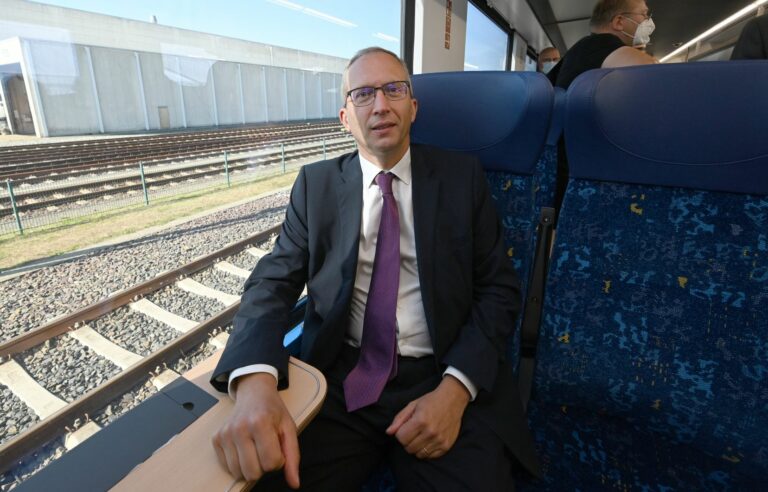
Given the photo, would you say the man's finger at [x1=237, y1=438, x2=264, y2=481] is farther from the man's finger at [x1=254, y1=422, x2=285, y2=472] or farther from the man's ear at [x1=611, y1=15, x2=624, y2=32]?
the man's ear at [x1=611, y1=15, x2=624, y2=32]

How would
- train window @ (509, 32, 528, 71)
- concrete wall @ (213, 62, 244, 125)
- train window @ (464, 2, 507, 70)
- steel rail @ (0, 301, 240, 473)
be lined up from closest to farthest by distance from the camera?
1. steel rail @ (0, 301, 240, 473)
2. concrete wall @ (213, 62, 244, 125)
3. train window @ (464, 2, 507, 70)
4. train window @ (509, 32, 528, 71)

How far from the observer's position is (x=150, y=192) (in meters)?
1.70

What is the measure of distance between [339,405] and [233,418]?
1.31 feet

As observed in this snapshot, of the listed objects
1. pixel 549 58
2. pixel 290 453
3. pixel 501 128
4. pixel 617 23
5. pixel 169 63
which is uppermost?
pixel 549 58

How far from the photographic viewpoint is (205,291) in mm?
1989

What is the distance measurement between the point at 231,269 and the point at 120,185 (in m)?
0.74

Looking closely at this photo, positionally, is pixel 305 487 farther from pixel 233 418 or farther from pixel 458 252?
pixel 458 252

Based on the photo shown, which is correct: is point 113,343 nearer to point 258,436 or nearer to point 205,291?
point 205,291

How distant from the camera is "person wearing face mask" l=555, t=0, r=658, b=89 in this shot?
1.77 meters

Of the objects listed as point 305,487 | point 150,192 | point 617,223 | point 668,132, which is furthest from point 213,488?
point 150,192

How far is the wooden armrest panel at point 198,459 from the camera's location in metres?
0.61

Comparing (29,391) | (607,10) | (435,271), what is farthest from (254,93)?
(607,10)

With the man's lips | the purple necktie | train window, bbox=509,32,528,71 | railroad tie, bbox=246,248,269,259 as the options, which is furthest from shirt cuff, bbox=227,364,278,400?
train window, bbox=509,32,528,71

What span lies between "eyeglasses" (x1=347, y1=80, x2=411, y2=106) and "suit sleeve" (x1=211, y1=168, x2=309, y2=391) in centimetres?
26
